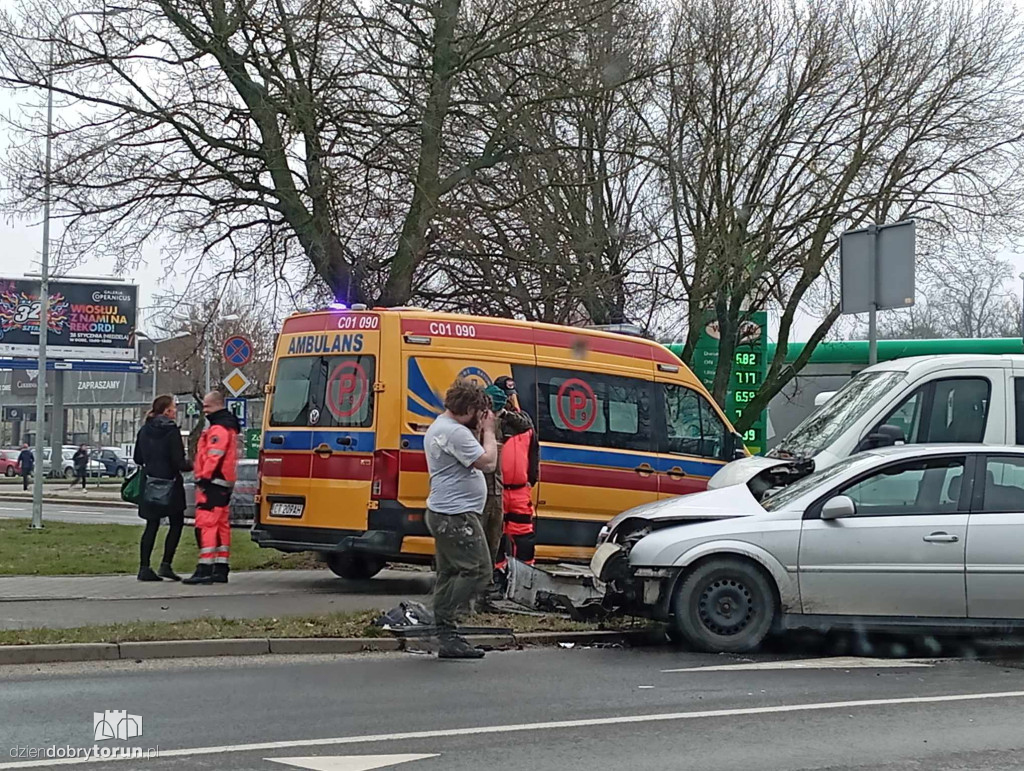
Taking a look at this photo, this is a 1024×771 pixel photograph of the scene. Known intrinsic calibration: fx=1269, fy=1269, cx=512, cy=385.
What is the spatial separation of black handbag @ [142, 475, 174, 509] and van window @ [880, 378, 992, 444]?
694 centimetres

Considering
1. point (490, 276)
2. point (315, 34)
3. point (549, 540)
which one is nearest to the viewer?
point (549, 540)

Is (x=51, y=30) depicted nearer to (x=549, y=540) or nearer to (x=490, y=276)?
(x=490, y=276)

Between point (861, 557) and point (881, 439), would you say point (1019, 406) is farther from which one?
point (861, 557)

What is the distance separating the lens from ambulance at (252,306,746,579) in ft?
38.4

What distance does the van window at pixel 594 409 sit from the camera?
41.9 ft

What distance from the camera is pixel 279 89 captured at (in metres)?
14.1

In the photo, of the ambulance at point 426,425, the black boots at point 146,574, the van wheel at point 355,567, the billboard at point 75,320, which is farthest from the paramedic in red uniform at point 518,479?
the billboard at point 75,320

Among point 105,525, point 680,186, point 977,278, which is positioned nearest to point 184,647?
point 680,186

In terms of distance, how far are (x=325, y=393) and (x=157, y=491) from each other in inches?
83.5

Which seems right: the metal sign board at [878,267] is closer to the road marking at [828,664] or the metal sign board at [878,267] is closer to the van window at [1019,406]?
Result: the van window at [1019,406]

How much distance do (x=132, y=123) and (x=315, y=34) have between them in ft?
7.94

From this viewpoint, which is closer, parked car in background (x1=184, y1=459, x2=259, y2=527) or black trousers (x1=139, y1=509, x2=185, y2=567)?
black trousers (x1=139, y1=509, x2=185, y2=567)

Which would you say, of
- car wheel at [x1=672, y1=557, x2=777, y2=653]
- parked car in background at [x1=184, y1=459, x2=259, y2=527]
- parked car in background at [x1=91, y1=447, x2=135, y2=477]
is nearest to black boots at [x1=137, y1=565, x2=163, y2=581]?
car wheel at [x1=672, y1=557, x2=777, y2=653]

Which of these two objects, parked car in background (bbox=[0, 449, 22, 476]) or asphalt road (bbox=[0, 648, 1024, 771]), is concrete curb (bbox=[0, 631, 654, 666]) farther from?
parked car in background (bbox=[0, 449, 22, 476])
